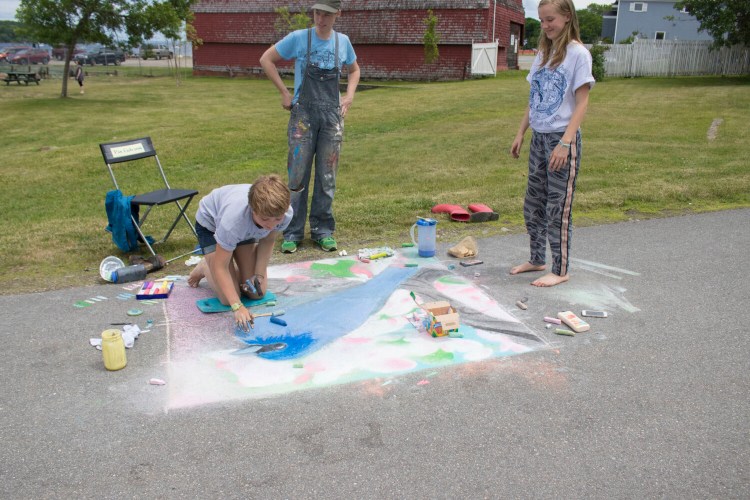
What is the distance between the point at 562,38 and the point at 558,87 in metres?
0.30

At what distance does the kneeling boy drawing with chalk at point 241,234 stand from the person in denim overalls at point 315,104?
106 centimetres

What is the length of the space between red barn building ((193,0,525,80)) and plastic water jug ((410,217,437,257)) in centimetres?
2335

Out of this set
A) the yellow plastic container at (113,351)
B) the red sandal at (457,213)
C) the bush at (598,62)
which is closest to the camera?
the yellow plastic container at (113,351)

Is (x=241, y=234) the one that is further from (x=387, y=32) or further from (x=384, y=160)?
(x=387, y=32)

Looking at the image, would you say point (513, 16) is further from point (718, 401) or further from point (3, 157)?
point (718, 401)

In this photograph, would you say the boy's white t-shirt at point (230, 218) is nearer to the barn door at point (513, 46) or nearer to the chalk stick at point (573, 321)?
the chalk stick at point (573, 321)

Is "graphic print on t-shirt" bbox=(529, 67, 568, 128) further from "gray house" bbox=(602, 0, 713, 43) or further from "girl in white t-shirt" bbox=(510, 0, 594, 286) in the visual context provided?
"gray house" bbox=(602, 0, 713, 43)

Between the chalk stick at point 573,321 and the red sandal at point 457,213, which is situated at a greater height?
the red sandal at point 457,213

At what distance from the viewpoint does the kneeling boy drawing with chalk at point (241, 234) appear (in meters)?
3.30

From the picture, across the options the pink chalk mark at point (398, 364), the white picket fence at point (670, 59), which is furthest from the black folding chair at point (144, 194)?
the white picket fence at point (670, 59)

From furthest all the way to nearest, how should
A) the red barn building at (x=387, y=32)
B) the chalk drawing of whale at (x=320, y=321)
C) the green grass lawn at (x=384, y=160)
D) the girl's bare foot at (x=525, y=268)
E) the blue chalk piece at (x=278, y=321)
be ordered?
the red barn building at (x=387, y=32)
the green grass lawn at (x=384, y=160)
the girl's bare foot at (x=525, y=268)
the blue chalk piece at (x=278, y=321)
the chalk drawing of whale at (x=320, y=321)

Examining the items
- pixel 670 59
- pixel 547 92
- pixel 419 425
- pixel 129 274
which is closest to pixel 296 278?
pixel 129 274

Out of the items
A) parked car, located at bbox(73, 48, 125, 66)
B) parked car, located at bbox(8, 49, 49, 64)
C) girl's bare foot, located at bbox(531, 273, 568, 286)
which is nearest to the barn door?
girl's bare foot, located at bbox(531, 273, 568, 286)

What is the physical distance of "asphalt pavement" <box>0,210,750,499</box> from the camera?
2303 millimetres
